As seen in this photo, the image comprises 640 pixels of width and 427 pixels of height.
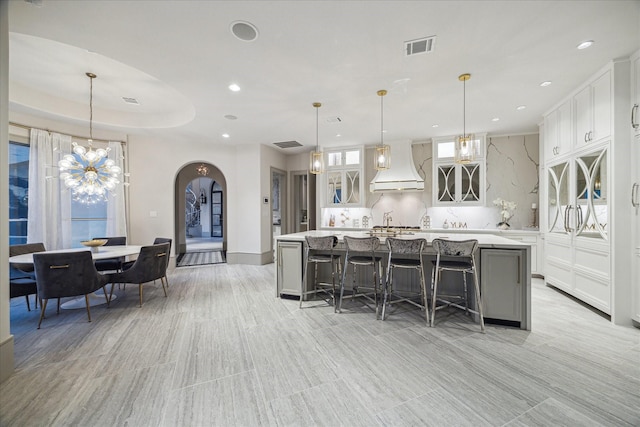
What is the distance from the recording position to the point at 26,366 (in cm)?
218

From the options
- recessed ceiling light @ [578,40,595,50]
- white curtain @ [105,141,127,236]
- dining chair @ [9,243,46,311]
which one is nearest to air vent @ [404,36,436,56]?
recessed ceiling light @ [578,40,595,50]

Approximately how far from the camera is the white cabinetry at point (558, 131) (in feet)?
12.5

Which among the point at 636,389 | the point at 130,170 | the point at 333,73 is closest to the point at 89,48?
the point at 333,73

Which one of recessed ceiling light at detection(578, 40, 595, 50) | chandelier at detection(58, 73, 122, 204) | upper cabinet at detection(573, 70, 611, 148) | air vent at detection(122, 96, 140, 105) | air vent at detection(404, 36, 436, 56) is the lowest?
chandelier at detection(58, 73, 122, 204)

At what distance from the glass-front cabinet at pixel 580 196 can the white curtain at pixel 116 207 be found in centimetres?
783

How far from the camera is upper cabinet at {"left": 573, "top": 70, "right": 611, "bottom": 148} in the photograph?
302 centimetres

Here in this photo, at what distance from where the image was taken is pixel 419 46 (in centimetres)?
254

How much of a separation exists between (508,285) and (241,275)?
453 cm

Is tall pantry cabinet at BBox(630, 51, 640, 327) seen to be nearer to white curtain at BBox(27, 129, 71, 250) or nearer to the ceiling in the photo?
the ceiling

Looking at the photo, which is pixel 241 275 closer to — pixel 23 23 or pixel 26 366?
pixel 26 366

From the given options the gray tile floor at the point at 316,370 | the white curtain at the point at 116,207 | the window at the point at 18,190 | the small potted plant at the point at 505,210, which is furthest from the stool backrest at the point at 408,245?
the window at the point at 18,190

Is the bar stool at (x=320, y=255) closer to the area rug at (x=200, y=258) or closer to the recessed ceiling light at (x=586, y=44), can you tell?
the recessed ceiling light at (x=586, y=44)

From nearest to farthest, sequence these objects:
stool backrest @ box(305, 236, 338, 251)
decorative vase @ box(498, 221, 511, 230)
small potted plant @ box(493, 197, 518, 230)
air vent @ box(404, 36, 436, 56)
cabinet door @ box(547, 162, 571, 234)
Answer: air vent @ box(404, 36, 436, 56) < stool backrest @ box(305, 236, 338, 251) < cabinet door @ box(547, 162, 571, 234) < decorative vase @ box(498, 221, 511, 230) < small potted plant @ box(493, 197, 518, 230)

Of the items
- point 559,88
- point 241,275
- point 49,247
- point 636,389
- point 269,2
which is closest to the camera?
point 636,389
